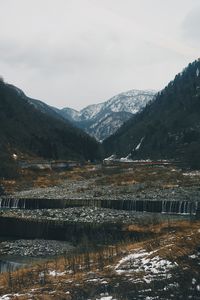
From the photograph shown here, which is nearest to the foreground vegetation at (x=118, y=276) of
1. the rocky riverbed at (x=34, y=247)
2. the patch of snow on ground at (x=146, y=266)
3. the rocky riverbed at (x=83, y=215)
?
the patch of snow on ground at (x=146, y=266)

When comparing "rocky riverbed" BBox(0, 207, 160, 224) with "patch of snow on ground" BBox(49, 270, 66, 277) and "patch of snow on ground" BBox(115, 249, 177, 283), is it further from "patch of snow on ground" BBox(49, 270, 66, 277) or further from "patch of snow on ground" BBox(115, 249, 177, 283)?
"patch of snow on ground" BBox(49, 270, 66, 277)

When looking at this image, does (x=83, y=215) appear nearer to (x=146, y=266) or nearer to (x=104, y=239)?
A: (x=104, y=239)

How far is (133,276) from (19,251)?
3052 cm

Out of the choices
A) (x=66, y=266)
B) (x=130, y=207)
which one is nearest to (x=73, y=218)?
(x=130, y=207)

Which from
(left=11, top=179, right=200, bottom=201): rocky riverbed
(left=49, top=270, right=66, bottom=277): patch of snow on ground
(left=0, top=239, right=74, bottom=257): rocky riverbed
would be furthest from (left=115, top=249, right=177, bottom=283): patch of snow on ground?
(left=11, top=179, right=200, bottom=201): rocky riverbed

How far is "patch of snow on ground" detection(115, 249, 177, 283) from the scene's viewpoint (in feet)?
135

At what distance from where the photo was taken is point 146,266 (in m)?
43.3

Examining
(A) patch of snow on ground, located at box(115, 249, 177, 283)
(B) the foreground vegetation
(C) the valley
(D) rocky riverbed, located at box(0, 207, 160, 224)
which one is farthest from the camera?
(D) rocky riverbed, located at box(0, 207, 160, 224)

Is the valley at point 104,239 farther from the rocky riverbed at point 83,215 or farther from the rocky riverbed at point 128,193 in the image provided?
the rocky riverbed at point 128,193

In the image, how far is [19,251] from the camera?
67.3 metres

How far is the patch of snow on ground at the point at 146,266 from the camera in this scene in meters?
41.0

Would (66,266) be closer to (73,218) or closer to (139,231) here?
(139,231)

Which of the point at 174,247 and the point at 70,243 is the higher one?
the point at 174,247

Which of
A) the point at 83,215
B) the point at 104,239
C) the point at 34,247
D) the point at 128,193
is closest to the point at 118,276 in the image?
the point at 104,239
